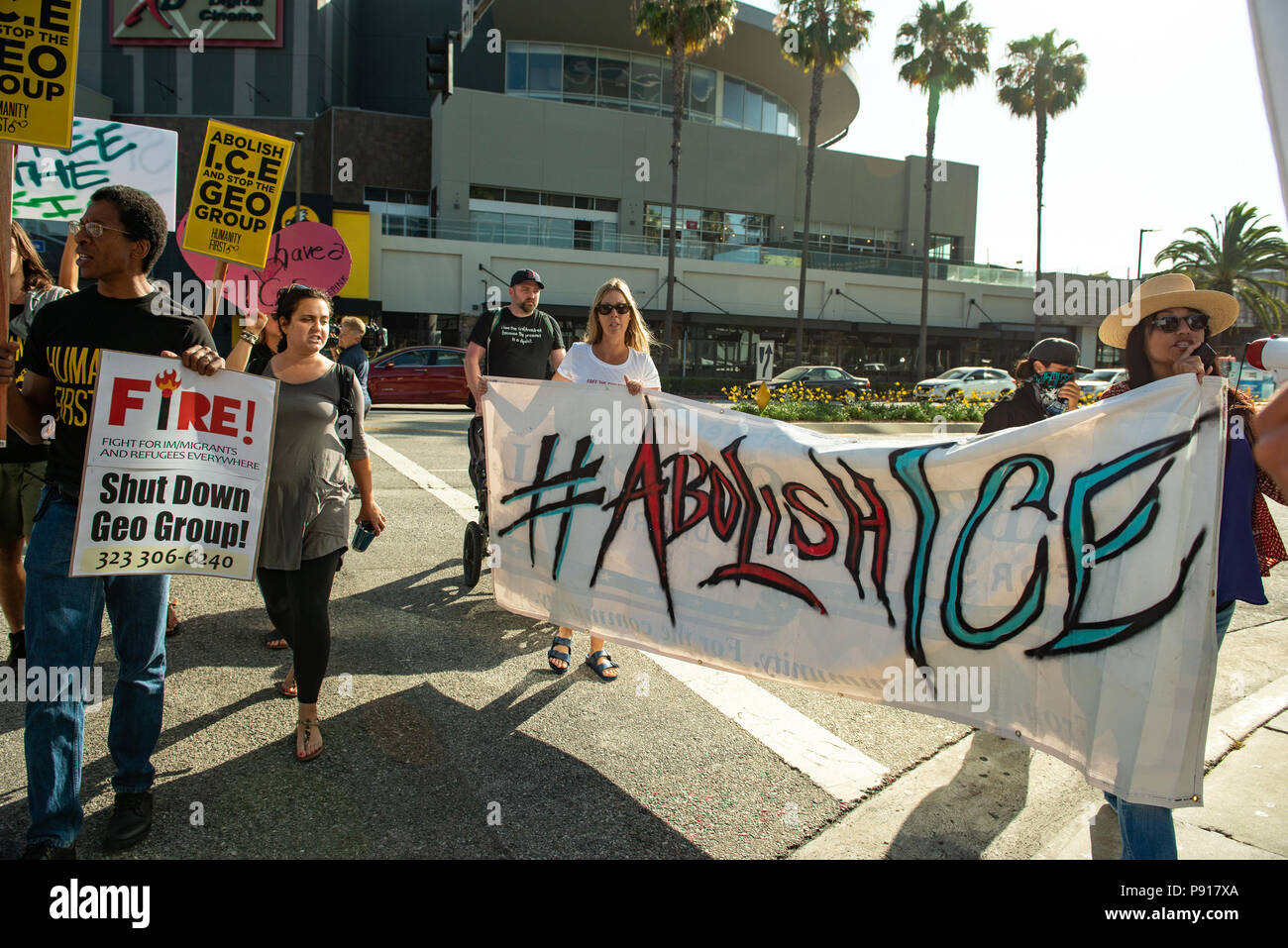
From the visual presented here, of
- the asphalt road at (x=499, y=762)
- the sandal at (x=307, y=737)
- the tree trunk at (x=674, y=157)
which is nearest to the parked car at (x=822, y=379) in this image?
the tree trunk at (x=674, y=157)

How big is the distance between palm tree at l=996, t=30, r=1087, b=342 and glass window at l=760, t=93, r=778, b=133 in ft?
37.0

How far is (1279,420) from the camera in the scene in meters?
1.60

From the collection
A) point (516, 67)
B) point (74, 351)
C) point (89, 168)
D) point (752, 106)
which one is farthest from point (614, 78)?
point (74, 351)

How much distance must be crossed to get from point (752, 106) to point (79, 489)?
47199 mm

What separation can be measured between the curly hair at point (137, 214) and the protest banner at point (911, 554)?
70.8 inches

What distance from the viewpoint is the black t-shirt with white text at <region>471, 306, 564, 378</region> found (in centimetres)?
595

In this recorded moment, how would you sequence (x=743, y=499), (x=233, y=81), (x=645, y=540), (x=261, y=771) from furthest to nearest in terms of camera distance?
(x=233, y=81)
(x=645, y=540)
(x=743, y=499)
(x=261, y=771)

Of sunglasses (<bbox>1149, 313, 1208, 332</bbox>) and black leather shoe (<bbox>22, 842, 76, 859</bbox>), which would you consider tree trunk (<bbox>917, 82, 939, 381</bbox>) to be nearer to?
sunglasses (<bbox>1149, 313, 1208, 332</bbox>)

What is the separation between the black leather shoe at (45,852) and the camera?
8.71 feet

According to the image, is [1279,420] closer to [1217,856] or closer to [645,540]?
[1217,856]

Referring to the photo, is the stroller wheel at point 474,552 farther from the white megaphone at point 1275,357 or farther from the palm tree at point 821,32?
the palm tree at point 821,32
